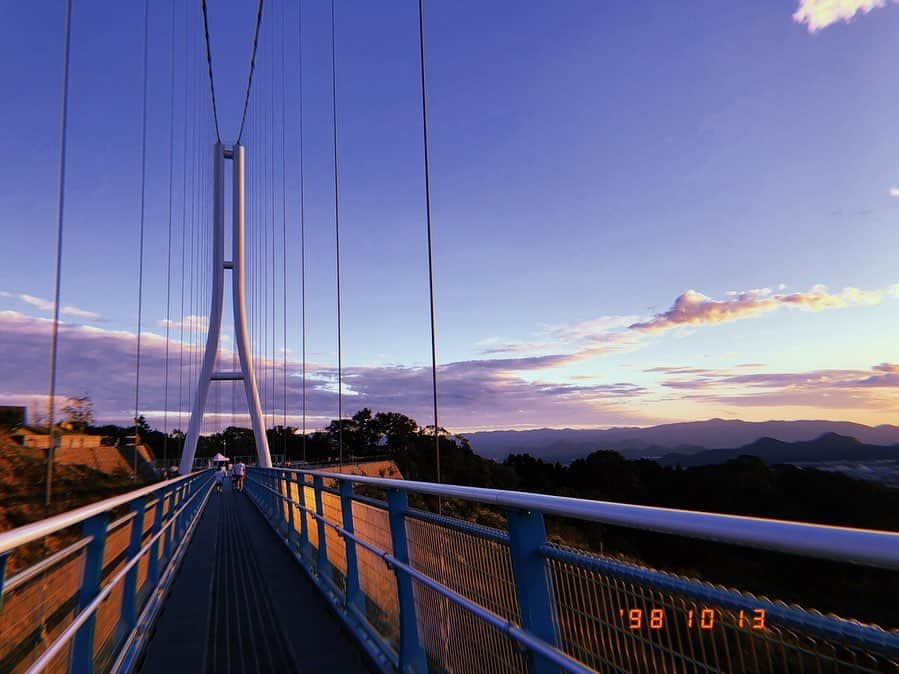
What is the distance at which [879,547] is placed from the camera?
3.02ft

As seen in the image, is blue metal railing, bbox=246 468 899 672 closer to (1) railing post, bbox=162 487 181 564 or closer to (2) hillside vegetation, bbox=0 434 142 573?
(2) hillside vegetation, bbox=0 434 142 573

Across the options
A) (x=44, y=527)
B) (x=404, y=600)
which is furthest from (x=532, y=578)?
(x=404, y=600)

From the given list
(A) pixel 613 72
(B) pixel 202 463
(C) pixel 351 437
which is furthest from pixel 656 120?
(C) pixel 351 437

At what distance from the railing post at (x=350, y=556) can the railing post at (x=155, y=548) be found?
1676mm

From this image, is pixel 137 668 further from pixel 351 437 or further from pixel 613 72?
pixel 351 437

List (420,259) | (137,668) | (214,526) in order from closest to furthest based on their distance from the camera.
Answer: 1. (137,668)
2. (214,526)
3. (420,259)

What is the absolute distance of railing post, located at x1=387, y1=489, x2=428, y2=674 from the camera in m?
3.30

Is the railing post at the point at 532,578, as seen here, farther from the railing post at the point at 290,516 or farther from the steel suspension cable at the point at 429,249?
the railing post at the point at 290,516

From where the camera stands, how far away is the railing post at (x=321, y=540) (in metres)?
5.77

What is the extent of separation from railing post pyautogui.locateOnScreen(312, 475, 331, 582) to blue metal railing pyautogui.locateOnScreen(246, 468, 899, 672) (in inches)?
76.7

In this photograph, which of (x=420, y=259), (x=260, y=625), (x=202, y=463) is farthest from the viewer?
(x=202, y=463)

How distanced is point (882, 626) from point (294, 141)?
2384 cm

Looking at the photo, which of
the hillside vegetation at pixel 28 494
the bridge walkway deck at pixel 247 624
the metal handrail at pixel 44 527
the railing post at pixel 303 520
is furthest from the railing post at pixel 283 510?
the metal handrail at pixel 44 527

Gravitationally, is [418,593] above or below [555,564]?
below
